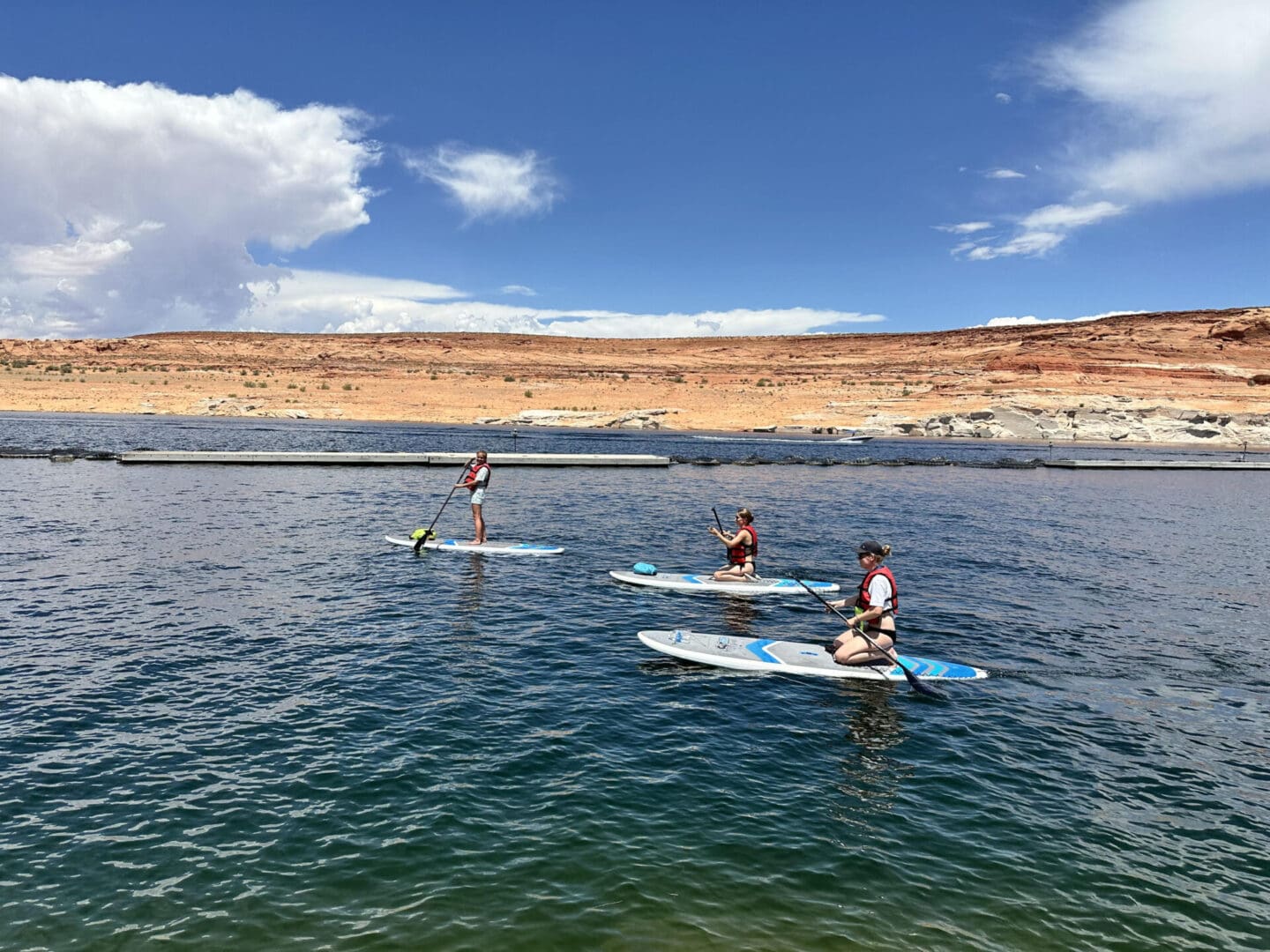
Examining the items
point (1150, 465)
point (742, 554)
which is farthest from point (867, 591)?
point (1150, 465)

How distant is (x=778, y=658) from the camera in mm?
13602

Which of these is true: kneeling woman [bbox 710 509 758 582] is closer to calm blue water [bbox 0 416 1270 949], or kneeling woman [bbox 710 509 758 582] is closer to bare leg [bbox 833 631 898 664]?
calm blue water [bbox 0 416 1270 949]

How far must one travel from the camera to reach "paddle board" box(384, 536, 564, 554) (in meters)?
22.4

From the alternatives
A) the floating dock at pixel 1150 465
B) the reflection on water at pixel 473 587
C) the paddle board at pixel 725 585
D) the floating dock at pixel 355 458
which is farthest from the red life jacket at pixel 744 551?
the floating dock at pixel 1150 465

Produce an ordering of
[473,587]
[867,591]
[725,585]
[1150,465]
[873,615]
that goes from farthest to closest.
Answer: [1150,465] → [725,585] → [473,587] → [867,591] → [873,615]

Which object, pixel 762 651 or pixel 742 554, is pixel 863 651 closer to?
pixel 762 651

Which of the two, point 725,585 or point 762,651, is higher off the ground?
point 725,585

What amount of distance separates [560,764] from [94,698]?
6911mm

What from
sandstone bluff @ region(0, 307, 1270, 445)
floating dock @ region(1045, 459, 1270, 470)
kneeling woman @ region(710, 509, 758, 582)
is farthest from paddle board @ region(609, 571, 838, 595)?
sandstone bluff @ region(0, 307, 1270, 445)

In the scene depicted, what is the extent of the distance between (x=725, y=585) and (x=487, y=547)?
736 centimetres

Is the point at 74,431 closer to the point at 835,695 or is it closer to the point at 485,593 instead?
the point at 485,593

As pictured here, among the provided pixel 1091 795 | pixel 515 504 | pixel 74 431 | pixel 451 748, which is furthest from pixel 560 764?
pixel 74 431

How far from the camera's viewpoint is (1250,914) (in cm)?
732

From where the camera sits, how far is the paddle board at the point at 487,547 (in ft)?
73.6
